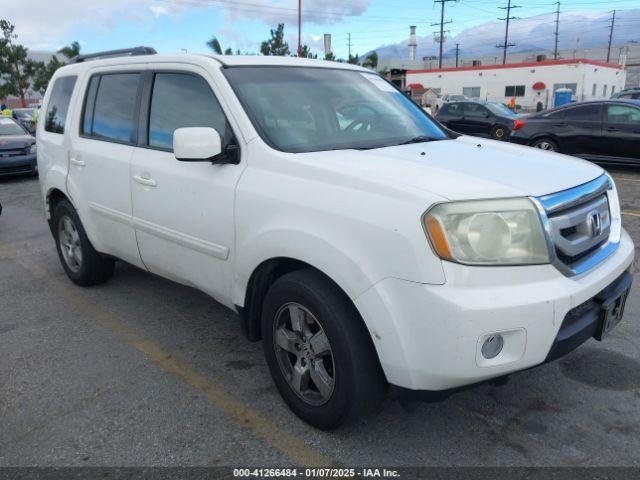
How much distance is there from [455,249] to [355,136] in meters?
1.29

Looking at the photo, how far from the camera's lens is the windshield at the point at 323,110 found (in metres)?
3.03

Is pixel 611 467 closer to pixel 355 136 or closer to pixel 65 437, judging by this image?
pixel 355 136

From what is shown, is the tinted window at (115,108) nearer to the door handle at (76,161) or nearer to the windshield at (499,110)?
the door handle at (76,161)

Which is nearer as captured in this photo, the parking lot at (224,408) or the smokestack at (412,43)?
the parking lot at (224,408)

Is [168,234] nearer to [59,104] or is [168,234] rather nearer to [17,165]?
[59,104]

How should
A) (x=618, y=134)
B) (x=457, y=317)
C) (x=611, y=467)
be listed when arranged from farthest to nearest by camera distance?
(x=618, y=134) < (x=611, y=467) < (x=457, y=317)

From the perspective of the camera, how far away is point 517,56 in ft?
268

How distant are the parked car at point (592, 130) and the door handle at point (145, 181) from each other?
10207 millimetres

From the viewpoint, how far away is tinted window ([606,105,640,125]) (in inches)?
422

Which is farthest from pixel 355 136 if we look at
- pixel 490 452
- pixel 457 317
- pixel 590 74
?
pixel 590 74

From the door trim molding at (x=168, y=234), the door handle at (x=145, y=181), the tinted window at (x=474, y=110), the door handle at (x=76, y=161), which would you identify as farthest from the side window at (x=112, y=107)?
the tinted window at (x=474, y=110)

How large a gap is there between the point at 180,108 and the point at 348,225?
1645 mm

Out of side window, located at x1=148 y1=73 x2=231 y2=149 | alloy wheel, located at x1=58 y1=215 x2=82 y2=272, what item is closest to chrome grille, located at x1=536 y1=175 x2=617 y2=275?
side window, located at x1=148 y1=73 x2=231 y2=149

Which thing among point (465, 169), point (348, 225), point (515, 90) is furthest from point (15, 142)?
point (515, 90)
